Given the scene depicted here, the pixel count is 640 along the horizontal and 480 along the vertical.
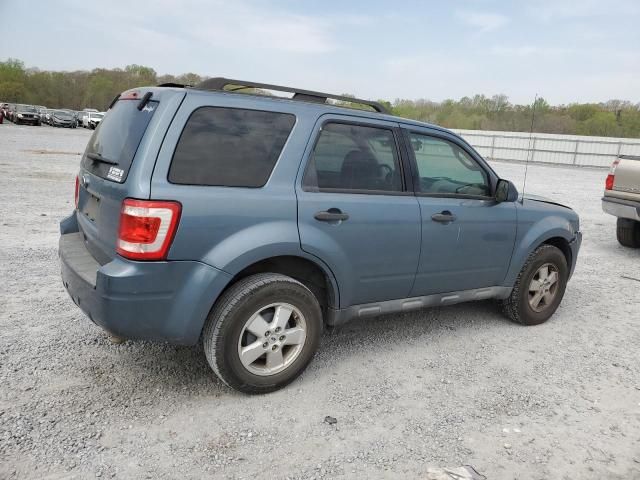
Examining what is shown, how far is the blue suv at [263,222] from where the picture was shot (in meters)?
2.81

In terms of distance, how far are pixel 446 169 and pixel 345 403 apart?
78.9 inches

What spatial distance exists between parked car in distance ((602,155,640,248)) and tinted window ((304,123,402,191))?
5.56 m

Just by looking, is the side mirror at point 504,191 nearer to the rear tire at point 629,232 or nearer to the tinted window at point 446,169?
the tinted window at point 446,169

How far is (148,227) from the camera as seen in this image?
2.73 meters

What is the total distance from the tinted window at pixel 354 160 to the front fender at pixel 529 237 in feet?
4.58

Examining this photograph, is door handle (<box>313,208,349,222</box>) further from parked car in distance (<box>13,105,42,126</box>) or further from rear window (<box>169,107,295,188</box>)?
parked car in distance (<box>13,105,42,126</box>)

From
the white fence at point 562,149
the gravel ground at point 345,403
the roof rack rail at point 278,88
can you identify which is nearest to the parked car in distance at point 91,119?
the white fence at point 562,149

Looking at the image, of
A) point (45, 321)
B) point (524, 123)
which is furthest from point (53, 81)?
point (45, 321)

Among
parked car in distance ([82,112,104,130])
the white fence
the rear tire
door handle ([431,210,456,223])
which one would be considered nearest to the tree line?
the white fence

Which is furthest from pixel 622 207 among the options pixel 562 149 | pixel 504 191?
pixel 562 149

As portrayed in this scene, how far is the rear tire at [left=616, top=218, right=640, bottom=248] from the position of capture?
26.9 ft

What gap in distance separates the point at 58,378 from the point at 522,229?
147 inches

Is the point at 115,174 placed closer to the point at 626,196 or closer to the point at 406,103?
the point at 626,196

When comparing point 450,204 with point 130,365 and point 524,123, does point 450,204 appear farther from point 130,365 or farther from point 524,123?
point 524,123
